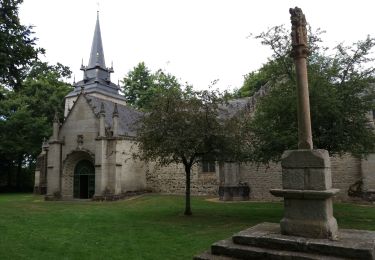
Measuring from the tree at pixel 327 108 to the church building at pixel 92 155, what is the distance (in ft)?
47.4

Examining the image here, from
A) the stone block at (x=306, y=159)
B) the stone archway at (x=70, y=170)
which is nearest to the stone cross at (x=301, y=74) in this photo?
the stone block at (x=306, y=159)

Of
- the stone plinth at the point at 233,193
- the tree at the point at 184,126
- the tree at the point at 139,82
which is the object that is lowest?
the stone plinth at the point at 233,193

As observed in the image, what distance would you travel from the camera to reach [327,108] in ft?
39.6

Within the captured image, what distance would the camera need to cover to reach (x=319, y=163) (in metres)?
6.22

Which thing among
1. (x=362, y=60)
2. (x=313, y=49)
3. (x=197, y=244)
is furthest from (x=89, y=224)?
(x=362, y=60)

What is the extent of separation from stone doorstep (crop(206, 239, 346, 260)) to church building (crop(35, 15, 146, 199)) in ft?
66.8

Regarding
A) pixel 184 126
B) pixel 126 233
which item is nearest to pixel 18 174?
pixel 184 126

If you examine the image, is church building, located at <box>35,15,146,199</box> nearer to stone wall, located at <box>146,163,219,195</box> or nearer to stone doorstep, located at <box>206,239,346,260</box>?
stone wall, located at <box>146,163,219,195</box>

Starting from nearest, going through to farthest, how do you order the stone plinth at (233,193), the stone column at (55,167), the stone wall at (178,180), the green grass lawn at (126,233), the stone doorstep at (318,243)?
the stone doorstep at (318,243) → the green grass lawn at (126,233) → the stone plinth at (233,193) → the stone wall at (178,180) → the stone column at (55,167)

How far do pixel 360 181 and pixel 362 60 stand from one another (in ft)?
32.3

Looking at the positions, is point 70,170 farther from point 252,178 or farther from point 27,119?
point 252,178

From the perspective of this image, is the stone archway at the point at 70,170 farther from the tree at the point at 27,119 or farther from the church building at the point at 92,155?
the tree at the point at 27,119

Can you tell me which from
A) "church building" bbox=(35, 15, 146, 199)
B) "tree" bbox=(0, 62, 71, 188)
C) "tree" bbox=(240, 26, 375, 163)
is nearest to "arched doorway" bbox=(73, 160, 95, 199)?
"church building" bbox=(35, 15, 146, 199)

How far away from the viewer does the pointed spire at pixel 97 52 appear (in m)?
47.2
